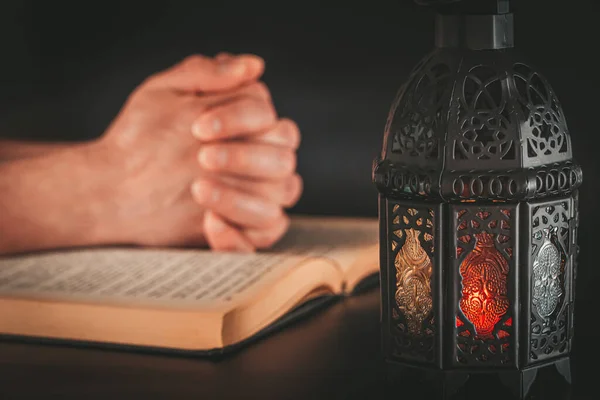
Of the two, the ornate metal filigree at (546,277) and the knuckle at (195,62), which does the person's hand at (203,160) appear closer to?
the knuckle at (195,62)

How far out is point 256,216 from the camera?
1492mm

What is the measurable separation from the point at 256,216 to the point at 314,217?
28 centimetres

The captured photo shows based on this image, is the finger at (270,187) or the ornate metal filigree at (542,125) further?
the finger at (270,187)

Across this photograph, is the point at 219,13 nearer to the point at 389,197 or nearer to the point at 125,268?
the point at 125,268

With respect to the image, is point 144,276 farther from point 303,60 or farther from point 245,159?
point 303,60

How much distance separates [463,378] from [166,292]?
36 centimetres

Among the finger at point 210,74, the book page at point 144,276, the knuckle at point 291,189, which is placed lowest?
the book page at point 144,276

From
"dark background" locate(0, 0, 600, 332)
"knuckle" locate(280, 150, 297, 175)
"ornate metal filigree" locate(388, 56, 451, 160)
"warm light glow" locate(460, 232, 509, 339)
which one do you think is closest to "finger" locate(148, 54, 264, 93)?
"knuckle" locate(280, 150, 297, 175)

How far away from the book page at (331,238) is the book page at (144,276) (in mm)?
119

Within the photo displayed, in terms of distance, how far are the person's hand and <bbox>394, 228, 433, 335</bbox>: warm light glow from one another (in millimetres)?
463

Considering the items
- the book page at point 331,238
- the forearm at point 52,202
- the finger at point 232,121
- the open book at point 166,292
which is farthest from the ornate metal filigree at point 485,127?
the forearm at point 52,202

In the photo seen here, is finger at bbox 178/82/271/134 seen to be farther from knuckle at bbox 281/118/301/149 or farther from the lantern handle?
the lantern handle

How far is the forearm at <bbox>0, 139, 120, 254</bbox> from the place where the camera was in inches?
60.9

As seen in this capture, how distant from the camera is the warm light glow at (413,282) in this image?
1026 millimetres
